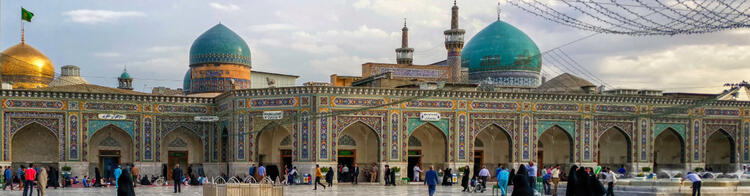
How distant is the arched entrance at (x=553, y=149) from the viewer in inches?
Result: 1369

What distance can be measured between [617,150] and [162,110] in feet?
58.3

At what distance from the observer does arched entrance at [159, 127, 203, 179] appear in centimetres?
3306

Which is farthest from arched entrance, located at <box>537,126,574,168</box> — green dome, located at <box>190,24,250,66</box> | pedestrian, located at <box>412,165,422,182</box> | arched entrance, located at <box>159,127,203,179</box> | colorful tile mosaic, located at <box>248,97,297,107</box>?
green dome, located at <box>190,24,250,66</box>

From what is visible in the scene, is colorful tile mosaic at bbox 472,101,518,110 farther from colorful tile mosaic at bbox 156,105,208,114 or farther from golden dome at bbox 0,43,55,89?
golden dome at bbox 0,43,55,89

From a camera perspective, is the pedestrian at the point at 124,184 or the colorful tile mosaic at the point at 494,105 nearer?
the pedestrian at the point at 124,184

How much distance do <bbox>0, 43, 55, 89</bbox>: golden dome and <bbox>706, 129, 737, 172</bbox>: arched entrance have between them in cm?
2811

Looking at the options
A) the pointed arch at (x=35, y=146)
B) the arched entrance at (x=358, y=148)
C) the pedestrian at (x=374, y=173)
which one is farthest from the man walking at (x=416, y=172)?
the pointed arch at (x=35, y=146)

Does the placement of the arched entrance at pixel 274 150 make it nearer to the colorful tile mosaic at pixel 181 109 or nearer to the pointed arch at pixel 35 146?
the colorful tile mosaic at pixel 181 109

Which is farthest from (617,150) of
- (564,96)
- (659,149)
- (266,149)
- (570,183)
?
(570,183)

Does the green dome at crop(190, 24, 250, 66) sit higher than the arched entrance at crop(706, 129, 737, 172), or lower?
higher

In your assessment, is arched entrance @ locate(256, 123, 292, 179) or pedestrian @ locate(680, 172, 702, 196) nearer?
pedestrian @ locate(680, 172, 702, 196)

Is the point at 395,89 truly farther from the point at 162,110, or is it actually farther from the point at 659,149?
the point at 659,149

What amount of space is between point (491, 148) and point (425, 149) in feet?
8.93

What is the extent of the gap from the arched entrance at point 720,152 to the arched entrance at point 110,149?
889 inches
